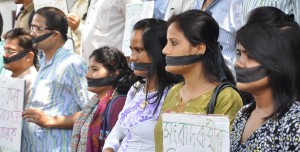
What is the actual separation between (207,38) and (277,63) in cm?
94

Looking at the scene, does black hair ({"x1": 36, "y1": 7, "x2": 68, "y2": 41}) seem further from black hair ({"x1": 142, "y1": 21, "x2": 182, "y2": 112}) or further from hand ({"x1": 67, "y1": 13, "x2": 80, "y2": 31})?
black hair ({"x1": 142, "y1": 21, "x2": 182, "y2": 112})

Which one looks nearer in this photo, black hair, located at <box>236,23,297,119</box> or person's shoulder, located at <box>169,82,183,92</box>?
black hair, located at <box>236,23,297,119</box>

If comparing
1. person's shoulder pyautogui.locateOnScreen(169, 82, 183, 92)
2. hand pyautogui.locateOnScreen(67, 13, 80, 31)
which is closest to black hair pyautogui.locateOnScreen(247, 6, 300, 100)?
person's shoulder pyautogui.locateOnScreen(169, 82, 183, 92)

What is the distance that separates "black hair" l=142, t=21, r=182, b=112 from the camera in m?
5.89

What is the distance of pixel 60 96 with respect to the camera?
7.40m

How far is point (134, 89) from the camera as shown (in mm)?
6297

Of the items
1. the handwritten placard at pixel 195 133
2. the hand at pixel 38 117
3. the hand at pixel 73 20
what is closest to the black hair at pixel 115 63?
the hand at pixel 38 117

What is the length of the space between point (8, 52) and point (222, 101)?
3.76m

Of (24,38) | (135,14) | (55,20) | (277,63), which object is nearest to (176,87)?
(277,63)

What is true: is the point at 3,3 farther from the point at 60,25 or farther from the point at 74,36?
the point at 60,25

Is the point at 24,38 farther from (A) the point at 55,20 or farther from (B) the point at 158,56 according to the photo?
(B) the point at 158,56

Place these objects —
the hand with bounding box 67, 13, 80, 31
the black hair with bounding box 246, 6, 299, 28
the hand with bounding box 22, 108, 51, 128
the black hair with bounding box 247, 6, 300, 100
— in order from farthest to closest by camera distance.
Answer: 1. the hand with bounding box 67, 13, 80, 31
2. the hand with bounding box 22, 108, 51, 128
3. the black hair with bounding box 246, 6, 299, 28
4. the black hair with bounding box 247, 6, 300, 100

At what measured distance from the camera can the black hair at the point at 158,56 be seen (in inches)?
232

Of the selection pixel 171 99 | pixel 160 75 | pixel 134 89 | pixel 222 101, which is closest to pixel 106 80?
pixel 134 89
